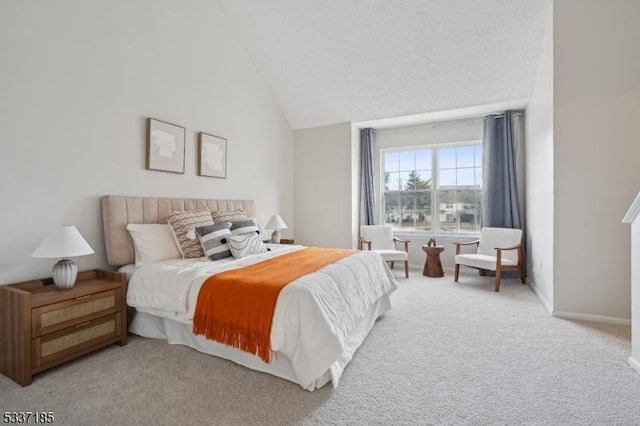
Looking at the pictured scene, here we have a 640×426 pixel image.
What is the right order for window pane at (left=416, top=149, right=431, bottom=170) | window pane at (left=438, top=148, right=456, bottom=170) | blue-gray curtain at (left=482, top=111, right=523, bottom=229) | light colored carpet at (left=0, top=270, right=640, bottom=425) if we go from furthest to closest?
1. window pane at (left=416, top=149, right=431, bottom=170)
2. window pane at (left=438, top=148, right=456, bottom=170)
3. blue-gray curtain at (left=482, top=111, right=523, bottom=229)
4. light colored carpet at (left=0, top=270, right=640, bottom=425)

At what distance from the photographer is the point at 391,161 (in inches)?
225

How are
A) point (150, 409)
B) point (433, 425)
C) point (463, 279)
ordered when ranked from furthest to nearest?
1. point (463, 279)
2. point (150, 409)
3. point (433, 425)

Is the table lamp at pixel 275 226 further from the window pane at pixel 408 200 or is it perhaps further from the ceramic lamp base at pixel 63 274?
the ceramic lamp base at pixel 63 274

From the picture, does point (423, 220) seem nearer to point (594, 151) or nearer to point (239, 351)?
point (594, 151)

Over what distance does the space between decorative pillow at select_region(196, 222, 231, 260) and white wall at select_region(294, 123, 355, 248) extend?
8.51ft

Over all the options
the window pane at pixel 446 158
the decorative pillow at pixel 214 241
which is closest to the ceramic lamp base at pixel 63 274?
the decorative pillow at pixel 214 241

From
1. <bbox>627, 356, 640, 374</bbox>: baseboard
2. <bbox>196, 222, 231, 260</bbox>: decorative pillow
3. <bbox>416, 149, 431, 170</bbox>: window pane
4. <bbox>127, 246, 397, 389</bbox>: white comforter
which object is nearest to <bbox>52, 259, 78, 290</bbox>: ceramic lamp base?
<bbox>127, 246, 397, 389</bbox>: white comforter

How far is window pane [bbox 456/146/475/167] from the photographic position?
5.13m

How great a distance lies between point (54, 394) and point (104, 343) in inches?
20.4

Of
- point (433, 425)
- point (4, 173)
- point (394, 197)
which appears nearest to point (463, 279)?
point (394, 197)

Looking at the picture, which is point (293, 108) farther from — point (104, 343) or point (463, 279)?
point (104, 343)

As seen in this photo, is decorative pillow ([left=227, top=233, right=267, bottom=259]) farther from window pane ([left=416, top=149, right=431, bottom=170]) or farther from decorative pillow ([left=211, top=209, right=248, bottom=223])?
window pane ([left=416, top=149, right=431, bottom=170])

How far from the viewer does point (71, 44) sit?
2533mm

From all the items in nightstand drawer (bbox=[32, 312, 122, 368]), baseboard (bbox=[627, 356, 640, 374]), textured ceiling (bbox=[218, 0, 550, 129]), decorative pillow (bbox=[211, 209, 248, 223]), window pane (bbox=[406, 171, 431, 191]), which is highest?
textured ceiling (bbox=[218, 0, 550, 129])
